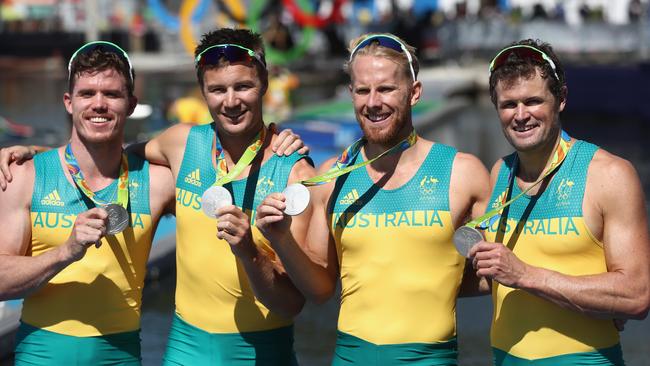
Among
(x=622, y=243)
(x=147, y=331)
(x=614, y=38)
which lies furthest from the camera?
(x=614, y=38)

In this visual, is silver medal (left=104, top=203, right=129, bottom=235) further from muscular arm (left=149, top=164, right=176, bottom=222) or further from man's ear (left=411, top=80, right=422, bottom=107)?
man's ear (left=411, top=80, right=422, bottom=107)

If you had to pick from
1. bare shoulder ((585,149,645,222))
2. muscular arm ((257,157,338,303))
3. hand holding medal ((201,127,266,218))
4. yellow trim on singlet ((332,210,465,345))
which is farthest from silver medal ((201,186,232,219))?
bare shoulder ((585,149,645,222))

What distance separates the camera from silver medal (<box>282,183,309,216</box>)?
151 inches

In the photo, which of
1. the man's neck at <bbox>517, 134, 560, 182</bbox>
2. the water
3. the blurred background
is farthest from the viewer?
the blurred background

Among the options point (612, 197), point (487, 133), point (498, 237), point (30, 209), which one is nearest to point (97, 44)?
point (30, 209)

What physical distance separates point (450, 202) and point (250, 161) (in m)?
0.79

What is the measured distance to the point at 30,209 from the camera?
4.30 meters

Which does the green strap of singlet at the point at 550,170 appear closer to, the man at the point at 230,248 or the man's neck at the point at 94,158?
the man at the point at 230,248

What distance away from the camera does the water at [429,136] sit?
317 inches

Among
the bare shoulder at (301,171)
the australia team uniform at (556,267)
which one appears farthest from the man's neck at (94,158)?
the australia team uniform at (556,267)

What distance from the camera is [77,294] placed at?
4.28 meters

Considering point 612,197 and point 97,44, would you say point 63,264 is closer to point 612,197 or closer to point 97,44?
point 97,44

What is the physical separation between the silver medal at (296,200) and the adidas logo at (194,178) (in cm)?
66

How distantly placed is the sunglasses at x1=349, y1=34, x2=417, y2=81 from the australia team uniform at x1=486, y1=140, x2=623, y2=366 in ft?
2.13
